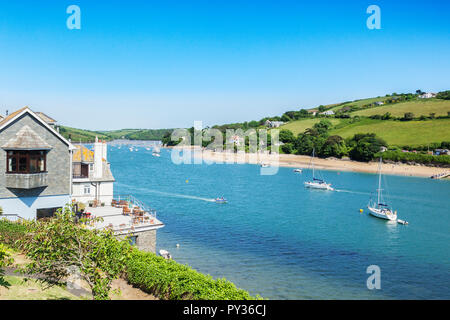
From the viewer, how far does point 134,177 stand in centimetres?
10188

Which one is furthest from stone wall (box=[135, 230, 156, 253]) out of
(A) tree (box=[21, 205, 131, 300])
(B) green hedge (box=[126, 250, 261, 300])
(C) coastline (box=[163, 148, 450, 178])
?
(C) coastline (box=[163, 148, 450, 178])

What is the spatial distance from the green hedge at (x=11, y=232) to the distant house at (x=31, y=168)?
5093mm

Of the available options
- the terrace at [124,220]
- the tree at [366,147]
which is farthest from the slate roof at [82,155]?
the tree at [366,147]

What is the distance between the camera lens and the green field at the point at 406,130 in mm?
146875

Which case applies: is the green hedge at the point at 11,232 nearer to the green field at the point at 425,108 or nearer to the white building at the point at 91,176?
the white building at the point at 91,176

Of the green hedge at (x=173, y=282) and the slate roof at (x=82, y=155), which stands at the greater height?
the slate roof at (x=82, y=155)

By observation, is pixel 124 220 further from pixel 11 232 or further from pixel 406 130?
pixel 406 130

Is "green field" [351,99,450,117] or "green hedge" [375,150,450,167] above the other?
"green field" [351,99,450,117]

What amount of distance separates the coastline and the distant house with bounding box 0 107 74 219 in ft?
389

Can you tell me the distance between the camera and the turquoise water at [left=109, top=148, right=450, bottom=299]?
3275cm

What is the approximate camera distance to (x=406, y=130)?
161 m

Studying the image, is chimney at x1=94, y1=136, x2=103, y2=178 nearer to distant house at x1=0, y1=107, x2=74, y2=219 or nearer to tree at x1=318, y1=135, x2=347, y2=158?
distant house at x1=0, y1=107, x2=74, y2=219
